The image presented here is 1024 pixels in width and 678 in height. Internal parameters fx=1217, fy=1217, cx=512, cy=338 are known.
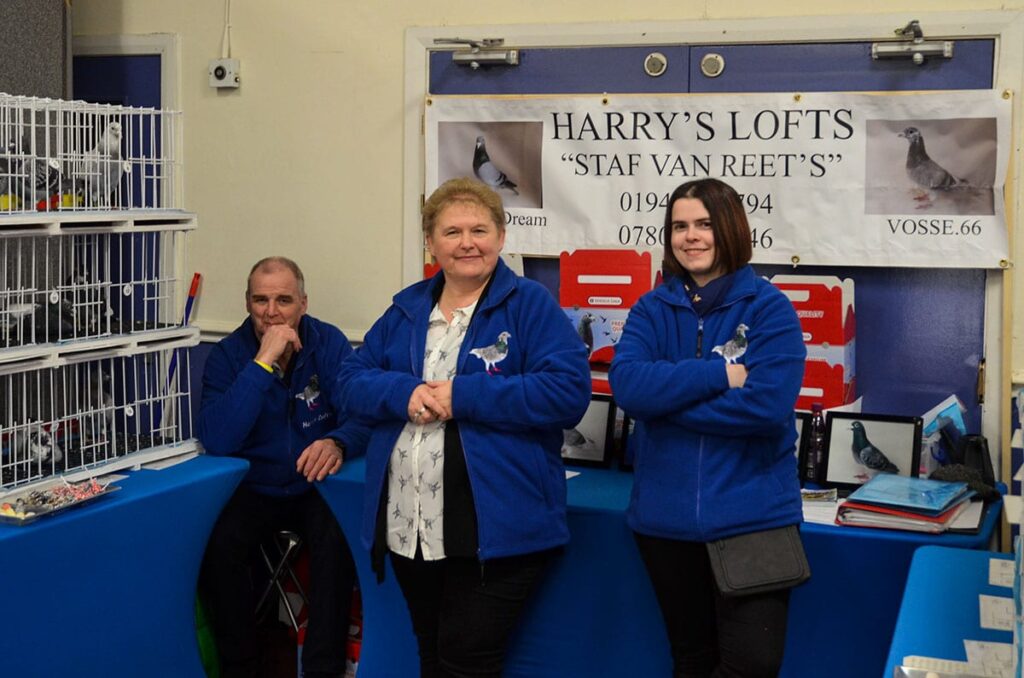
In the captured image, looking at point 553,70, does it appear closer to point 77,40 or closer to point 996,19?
point 996,19

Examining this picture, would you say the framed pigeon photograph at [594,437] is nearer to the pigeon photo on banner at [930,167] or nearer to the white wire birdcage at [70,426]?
the pigeon photo on banner at [930,167]

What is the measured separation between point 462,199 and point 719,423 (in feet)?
2.39

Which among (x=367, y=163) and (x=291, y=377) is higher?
(x=367, y=163)

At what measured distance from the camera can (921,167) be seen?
3137mm

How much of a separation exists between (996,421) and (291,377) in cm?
186

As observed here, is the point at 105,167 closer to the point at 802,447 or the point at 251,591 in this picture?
the point at 251,591

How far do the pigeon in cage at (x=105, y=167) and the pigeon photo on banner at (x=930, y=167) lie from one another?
1890 millimetres

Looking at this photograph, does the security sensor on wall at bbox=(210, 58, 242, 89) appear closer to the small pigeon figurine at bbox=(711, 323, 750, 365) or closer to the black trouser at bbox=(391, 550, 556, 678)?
the black trouser at bbox=(391, 550, 556, 678)

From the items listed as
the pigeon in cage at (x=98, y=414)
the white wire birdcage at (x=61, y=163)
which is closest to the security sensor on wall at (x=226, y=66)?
the white wire birdcage at (x=61, y=163)

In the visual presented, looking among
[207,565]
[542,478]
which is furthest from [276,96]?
[542,478]

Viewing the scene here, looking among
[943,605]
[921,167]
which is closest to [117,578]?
[943,605]

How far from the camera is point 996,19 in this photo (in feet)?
9.96

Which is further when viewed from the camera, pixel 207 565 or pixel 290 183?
pixel 290 183

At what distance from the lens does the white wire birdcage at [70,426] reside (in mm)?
2789
